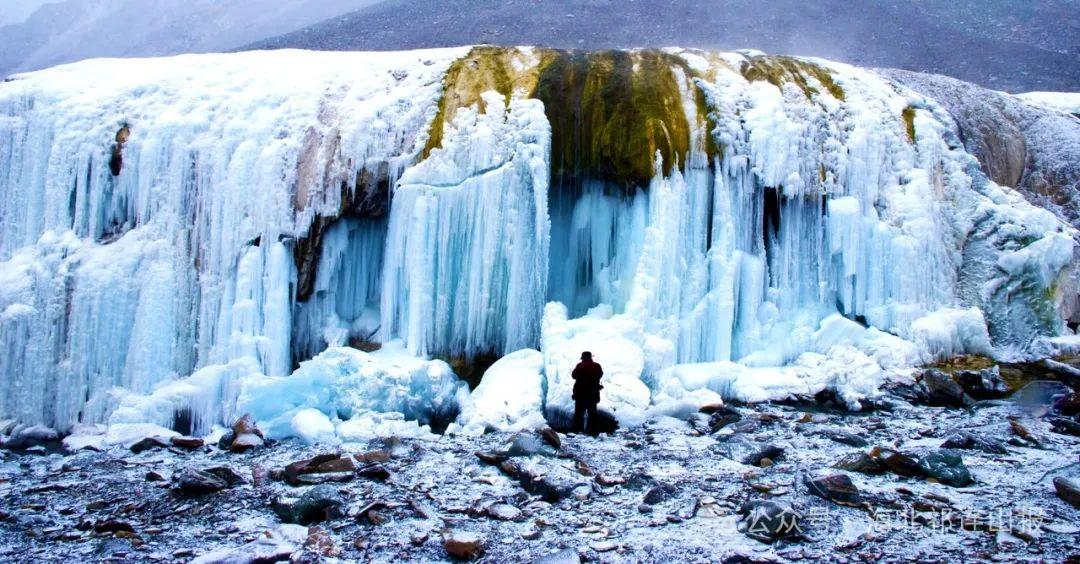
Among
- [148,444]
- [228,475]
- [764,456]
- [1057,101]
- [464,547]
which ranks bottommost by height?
[148,444]

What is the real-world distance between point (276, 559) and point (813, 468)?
14.8 ft

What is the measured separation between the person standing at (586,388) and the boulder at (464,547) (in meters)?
3.21

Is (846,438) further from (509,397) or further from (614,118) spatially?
(614,118)

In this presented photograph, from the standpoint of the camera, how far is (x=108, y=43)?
57844mm

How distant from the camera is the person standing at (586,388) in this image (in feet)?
25.6

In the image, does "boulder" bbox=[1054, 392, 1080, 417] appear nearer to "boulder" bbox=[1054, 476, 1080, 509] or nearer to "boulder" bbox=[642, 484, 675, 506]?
"boulder" bbox=[1054, 476, 1080, 509]

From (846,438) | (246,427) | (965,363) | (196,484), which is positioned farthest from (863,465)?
(246,427)

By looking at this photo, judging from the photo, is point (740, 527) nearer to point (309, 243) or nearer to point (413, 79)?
point (309, 243)

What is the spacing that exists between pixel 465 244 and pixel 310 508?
16.9 feet

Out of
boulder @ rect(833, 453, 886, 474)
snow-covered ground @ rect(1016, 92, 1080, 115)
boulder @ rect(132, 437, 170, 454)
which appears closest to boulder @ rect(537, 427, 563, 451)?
boulder @ rect(833, 453, 886, 474)

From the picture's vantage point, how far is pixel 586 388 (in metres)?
7.85

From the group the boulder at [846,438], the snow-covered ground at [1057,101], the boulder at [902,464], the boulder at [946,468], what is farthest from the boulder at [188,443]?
the snow-covered ground at [1057,101]

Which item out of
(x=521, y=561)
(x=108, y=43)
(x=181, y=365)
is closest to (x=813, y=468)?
(x=521, y=561)

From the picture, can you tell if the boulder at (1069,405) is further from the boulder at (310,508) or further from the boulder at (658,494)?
the boulder at (310,508)
